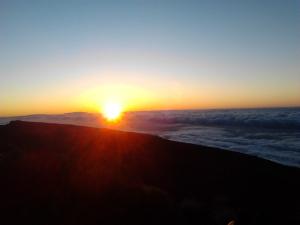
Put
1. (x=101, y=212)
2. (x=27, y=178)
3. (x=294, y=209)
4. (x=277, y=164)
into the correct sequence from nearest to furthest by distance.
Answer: (x=101, y=212), (x=27, y=178), (x=294, y=209), (x=277, y=164)

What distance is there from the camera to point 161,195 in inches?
324

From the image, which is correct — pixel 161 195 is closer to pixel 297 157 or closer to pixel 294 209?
pixel 294 209

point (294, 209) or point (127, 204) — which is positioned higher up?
point (127, 204)

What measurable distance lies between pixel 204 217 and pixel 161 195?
1259mm

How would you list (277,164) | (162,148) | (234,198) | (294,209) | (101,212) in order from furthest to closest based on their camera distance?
1. (162,148)
2. (277,164)
3. (234,198)
4. (294,209)
5. (101,212)

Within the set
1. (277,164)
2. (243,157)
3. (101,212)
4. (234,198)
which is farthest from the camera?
(243,157)

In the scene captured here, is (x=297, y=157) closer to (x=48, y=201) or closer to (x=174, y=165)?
(x=174, y=165)

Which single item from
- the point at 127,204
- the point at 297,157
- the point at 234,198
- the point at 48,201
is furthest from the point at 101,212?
the point at 297,157

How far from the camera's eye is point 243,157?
18375mm

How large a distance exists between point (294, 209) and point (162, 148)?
394 inches

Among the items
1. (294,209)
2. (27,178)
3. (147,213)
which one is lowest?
(294,209)

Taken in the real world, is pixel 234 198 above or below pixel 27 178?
below

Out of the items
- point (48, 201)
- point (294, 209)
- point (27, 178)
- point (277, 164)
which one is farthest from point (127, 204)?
point (277, 164)

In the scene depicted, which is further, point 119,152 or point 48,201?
point 119,152
